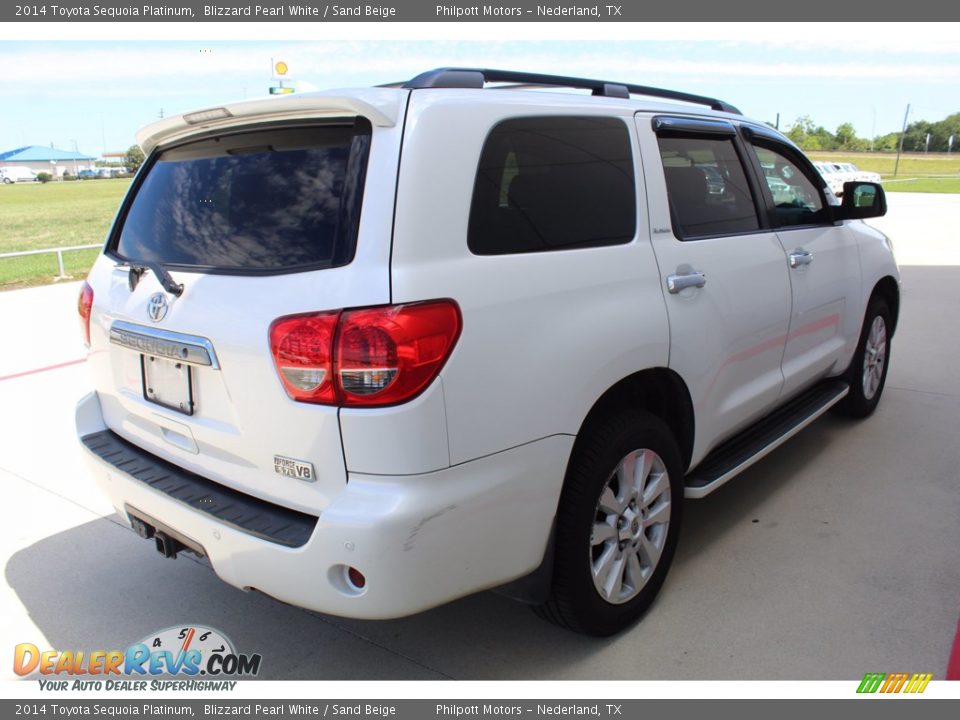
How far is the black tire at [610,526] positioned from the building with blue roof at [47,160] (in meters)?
122

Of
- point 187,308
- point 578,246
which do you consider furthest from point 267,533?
point 578,246

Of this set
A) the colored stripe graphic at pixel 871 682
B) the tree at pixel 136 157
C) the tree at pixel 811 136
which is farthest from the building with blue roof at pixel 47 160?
the colored stripe graphic at pixel 871 682

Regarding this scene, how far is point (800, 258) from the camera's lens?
3932mm

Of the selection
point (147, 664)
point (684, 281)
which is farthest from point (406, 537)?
point (684, 281)

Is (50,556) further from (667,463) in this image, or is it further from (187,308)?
(667,463)

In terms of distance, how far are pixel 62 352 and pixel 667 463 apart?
6462 mm

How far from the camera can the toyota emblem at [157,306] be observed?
2589 mm

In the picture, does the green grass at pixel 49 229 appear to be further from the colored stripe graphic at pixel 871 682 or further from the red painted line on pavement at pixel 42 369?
the colored stripe graphic at pixel 871 682

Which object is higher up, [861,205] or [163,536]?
[861,205]

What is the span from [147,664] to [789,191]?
3.73m

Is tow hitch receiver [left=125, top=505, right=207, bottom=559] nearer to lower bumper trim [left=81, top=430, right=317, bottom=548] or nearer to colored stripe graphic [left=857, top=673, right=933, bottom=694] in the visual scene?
lower bumper trim [left=81, top=430, right=317, bottom=548]

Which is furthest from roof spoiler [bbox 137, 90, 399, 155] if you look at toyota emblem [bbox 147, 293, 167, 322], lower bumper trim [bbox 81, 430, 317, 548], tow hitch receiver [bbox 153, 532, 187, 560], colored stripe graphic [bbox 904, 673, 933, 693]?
colored stripe graphic [bbox 904, 673, 933, 693]

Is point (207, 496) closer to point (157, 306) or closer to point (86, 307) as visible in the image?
point (157, 306)

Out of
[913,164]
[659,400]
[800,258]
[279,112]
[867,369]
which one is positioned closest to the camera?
[279,112]
